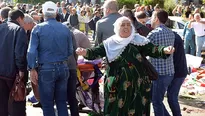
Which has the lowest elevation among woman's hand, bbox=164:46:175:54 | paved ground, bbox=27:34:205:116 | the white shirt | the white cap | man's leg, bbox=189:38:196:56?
man's leg, bbox=189:38:196:56

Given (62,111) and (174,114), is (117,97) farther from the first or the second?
(174,114)

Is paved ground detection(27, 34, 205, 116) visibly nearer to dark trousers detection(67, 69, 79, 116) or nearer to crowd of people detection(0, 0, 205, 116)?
dark trousers detection(67, 69, 79, 116)

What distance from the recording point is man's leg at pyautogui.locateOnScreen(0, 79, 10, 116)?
604 centimetres

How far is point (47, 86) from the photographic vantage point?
19.0 ft

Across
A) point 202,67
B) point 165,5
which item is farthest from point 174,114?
point 165,5

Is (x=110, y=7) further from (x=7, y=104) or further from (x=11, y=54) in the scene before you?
(x=7, y=104)

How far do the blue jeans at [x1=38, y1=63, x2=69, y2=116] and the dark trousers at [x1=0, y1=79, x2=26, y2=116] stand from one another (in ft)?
1.47

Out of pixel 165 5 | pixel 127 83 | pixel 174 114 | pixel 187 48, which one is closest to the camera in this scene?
pixel 127 83

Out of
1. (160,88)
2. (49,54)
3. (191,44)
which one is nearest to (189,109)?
(160,88)

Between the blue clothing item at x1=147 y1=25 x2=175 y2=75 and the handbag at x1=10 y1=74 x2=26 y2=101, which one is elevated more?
the blue clothing item at x1=147 y1=25 x2=175 y2=75

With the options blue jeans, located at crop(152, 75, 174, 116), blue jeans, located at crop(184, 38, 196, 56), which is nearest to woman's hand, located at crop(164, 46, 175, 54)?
blue jeans, located at crop(152, 75, 174, 116)

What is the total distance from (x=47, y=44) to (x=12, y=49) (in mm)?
549

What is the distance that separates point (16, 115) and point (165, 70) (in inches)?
90.9

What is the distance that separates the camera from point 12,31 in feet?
19.3
